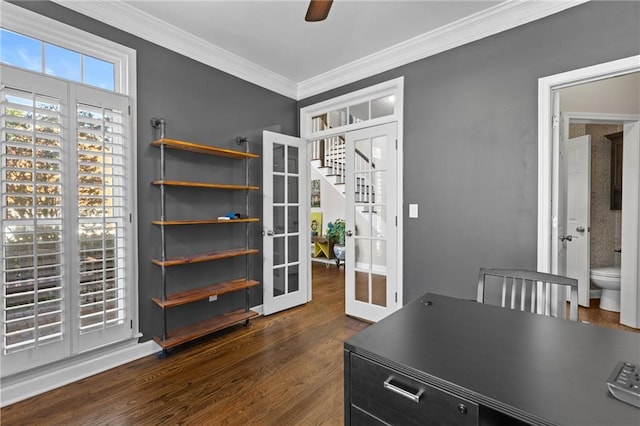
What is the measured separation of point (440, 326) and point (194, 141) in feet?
8.94

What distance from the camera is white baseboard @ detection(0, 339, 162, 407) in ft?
6.52

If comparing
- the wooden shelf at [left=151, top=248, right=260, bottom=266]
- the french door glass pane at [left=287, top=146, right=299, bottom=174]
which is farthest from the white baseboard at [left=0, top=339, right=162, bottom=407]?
the french door glass pane at [left=287, top=146, right=299, bottom=174]

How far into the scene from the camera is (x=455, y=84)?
2725 mm

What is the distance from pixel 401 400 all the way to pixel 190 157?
275 centimetres

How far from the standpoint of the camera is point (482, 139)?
102 inches

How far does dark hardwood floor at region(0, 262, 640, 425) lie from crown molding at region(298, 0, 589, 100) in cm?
279

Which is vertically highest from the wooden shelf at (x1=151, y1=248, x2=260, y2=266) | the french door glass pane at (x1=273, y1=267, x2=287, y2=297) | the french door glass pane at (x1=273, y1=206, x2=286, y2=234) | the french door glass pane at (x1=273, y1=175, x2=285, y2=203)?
the french door glass pane at (x1=273, y1=175, x2=285, y2=203)

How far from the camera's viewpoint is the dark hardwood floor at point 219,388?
1.85m

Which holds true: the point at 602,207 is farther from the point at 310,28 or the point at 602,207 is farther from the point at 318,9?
the point at 318,9

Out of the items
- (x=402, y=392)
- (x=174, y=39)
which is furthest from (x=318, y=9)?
(x=174, y=39)

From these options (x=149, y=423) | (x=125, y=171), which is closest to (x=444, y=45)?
(x=125, y=171)

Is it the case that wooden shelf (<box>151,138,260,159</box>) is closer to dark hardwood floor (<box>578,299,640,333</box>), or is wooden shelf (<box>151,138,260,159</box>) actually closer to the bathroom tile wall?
dark hardwood floor (<box>578,299,640,333</box>)

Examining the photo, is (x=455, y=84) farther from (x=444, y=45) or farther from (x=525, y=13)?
(x=525, y=13)

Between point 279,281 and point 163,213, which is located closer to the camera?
point 163,213
